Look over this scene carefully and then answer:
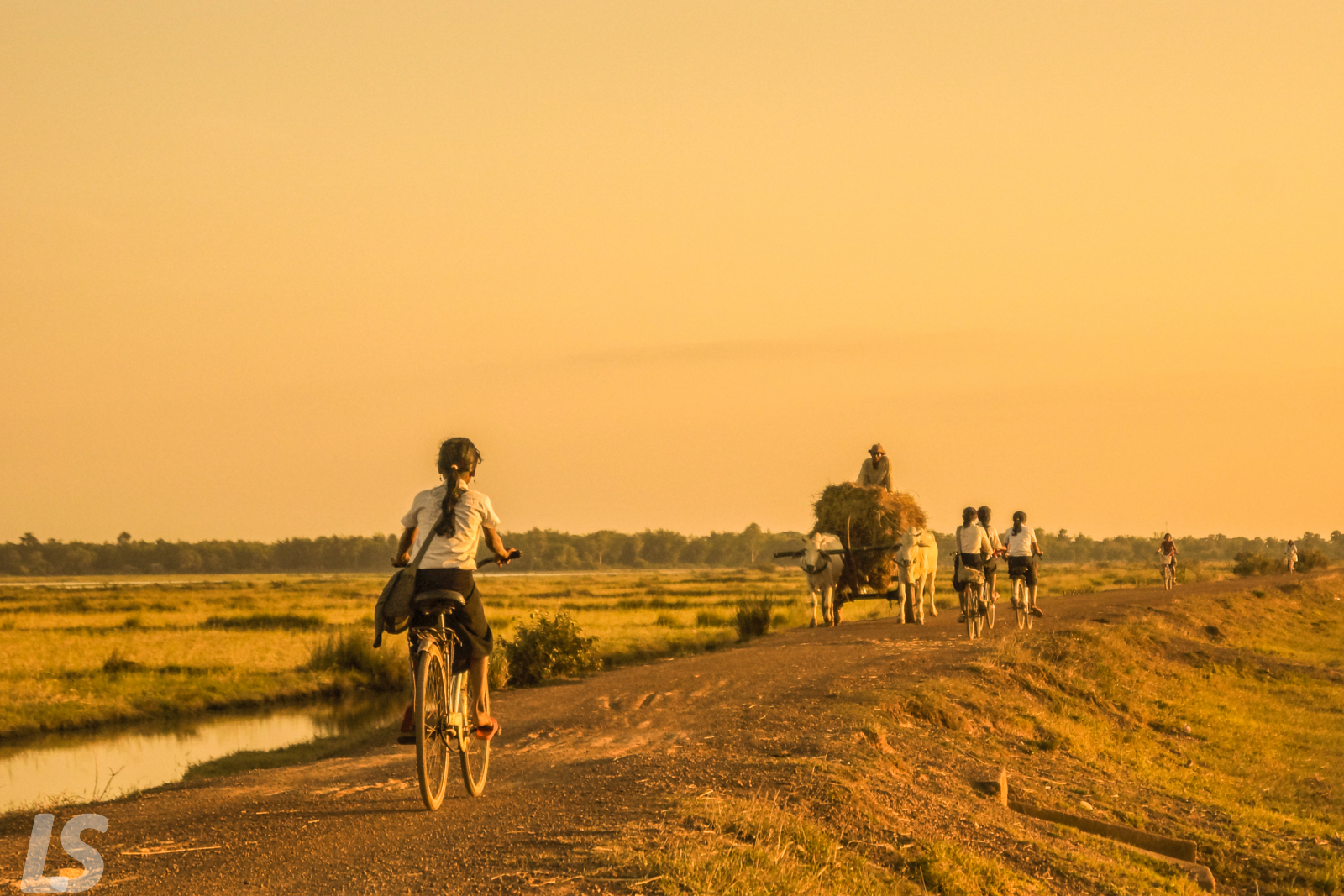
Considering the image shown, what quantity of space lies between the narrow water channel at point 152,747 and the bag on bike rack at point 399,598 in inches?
318

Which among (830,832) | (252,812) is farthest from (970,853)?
(252,812)

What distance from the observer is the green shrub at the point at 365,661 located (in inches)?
1051

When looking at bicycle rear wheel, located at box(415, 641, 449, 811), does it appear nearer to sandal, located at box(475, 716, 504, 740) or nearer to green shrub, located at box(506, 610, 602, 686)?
sandal, located at box(475, 716, 504, 740)

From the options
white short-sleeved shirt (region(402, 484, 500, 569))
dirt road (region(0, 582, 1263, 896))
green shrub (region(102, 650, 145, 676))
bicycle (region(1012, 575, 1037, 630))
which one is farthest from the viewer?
green shrub (region(102, 650, 145, 676))

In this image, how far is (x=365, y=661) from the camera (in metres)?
27.1

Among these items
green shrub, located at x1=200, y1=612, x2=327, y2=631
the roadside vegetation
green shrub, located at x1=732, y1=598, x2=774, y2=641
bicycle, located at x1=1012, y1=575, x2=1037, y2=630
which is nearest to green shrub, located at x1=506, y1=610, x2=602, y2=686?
the roadside vegetation

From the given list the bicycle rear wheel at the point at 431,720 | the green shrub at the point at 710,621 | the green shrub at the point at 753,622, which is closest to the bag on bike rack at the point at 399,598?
the bicycle rear wheel at the point at 431,720

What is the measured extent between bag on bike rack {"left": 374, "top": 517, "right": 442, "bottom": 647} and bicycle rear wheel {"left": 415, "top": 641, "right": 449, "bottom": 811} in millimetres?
264

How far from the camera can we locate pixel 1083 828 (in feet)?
37.1

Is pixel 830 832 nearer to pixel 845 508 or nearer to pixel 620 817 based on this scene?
pixel 620 817

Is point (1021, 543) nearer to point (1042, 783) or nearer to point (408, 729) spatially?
point (1042, 783)

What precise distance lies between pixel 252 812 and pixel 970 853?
524cm

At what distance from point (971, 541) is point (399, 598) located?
13366 mm

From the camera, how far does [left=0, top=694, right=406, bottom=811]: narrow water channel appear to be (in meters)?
16.1
